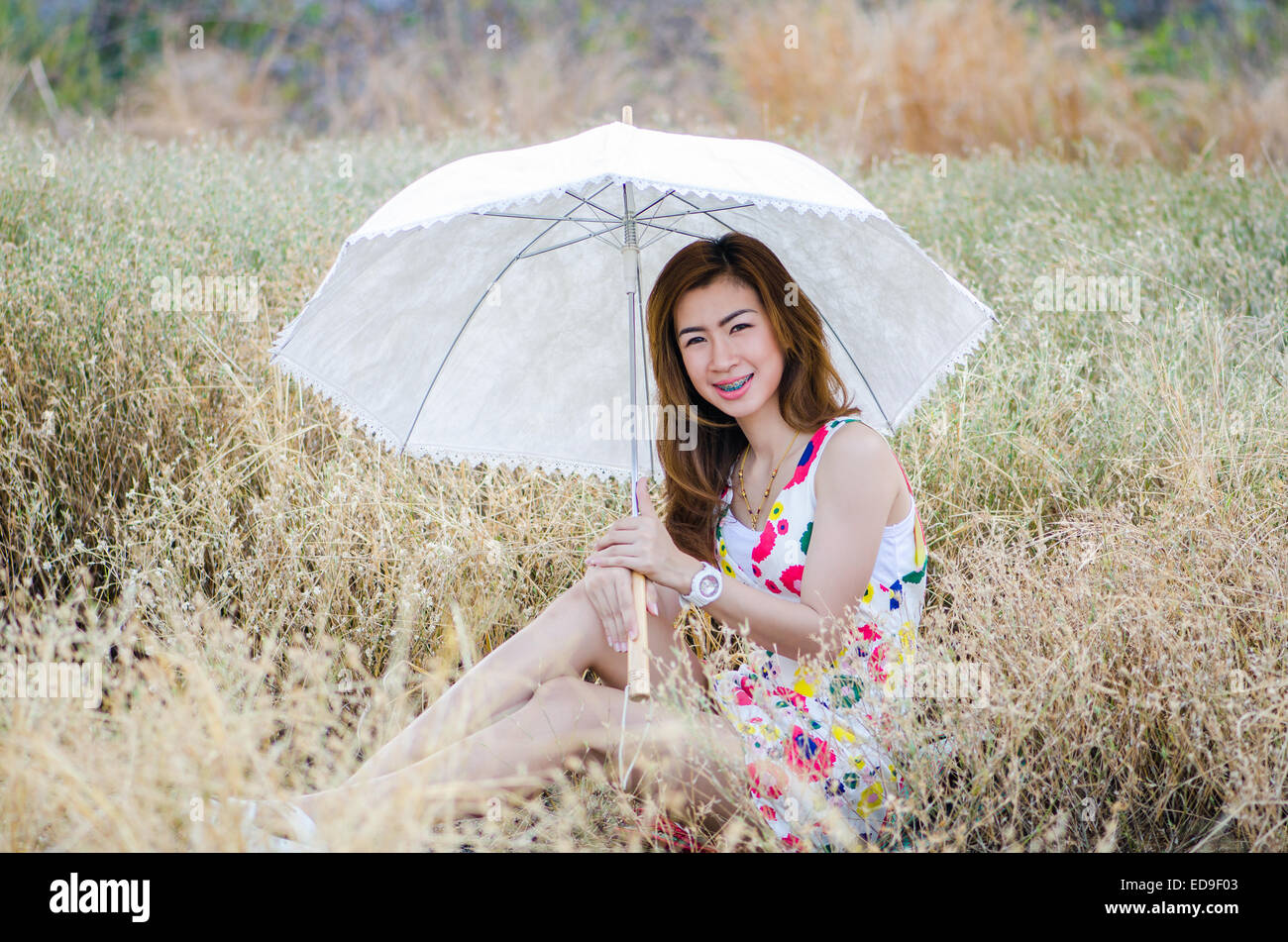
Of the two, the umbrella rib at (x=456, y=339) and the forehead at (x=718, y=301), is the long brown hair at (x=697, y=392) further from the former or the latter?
the umbrella rib at (x=456, y=339)

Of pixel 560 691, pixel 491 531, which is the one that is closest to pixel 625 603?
pixel 560 691

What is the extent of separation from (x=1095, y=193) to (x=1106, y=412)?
205 centimetres

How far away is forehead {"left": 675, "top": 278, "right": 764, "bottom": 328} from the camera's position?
2.55 meters

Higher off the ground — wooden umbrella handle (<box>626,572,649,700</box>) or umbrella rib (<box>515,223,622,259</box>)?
umbrella rib (<box>515,223,622,259</box>)

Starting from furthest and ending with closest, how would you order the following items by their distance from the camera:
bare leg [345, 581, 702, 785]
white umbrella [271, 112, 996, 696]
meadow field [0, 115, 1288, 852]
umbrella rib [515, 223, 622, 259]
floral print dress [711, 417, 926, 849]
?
umbrella rib [515, 223, 622, 259] → white umbrella [271, 112, 996, 696] → bare leg [345, 581, 702, 785] → floral print dress [711, 417, 926, 849] → meadow field [0, 115, 1288, 852]

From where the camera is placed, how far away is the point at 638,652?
226 cm

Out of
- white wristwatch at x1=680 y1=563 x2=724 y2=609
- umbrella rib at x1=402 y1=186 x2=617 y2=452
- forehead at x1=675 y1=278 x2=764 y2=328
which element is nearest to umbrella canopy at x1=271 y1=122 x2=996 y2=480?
umbrella rib at x1=402 y1=186 x2=617 y2=452

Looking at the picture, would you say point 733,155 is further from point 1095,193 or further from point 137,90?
point 137,90

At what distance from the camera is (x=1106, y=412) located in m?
3.52

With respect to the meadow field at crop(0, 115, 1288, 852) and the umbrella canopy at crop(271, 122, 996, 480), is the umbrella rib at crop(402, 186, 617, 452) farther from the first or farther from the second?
the meadow field at crop(0, 115, 1288, 852)

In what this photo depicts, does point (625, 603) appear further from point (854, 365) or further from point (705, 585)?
point (854, 365)

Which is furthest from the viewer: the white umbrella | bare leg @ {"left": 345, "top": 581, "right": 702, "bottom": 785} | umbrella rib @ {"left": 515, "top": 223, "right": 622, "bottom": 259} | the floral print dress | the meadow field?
umbrella rib @ {"left": 515, "top": 223, "right": 622, "bottom": 259}

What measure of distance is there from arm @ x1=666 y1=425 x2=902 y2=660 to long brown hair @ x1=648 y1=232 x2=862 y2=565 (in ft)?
0.63
